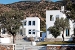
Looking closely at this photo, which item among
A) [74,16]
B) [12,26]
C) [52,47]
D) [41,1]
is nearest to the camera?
[74,16]

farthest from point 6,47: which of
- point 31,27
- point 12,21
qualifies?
point 31,27

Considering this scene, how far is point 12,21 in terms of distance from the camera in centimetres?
4306

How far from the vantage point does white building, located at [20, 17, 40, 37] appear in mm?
62531

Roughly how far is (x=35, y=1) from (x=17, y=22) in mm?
94527

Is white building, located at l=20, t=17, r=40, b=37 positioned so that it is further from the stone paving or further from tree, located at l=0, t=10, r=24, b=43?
the stone paving

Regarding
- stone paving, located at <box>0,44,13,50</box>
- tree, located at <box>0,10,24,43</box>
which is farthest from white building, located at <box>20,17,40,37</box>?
stone paving, located at <box>0,44,13,50</box>

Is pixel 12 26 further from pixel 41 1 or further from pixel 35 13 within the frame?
pixel 41 1

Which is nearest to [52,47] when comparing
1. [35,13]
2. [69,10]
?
[69,10]

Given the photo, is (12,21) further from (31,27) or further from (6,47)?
(31,27)

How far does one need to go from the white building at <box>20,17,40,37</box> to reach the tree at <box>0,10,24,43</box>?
1843cm

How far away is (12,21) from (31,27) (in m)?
20.4

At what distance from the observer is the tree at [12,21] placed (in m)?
42.8

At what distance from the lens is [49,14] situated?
5169 cm

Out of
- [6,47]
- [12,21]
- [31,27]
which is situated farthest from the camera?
[31,27]
